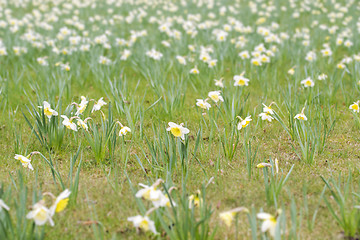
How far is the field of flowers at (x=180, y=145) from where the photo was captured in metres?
1.98

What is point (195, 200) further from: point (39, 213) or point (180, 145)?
point (39, 213)

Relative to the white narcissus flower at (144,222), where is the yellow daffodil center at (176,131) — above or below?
above

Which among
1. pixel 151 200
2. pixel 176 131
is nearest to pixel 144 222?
pixel 151 200

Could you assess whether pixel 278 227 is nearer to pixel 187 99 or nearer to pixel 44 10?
pixel 187 99

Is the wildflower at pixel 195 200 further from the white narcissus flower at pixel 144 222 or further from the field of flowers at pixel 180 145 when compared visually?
the white narcissus flower at pixel 144 222

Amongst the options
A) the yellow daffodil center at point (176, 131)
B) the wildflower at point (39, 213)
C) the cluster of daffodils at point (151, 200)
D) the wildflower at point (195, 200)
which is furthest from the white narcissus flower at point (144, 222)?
the yellow daffodil center at point (176, 131)

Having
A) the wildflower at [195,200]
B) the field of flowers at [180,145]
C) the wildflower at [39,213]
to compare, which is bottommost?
the field of flowers at [180,145]

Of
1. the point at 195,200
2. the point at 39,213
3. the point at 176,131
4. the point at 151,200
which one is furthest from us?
the point at 176,131

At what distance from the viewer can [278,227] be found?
5.48 ft

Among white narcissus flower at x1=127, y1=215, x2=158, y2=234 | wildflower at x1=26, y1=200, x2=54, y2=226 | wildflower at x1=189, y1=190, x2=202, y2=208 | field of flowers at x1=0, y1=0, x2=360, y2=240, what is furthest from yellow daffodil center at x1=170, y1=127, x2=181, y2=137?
wildflower at x1=26, y1=200, x2=54, y2=226

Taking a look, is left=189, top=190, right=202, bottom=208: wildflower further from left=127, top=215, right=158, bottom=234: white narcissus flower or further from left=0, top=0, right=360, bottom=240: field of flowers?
left=127, top=215, right=158, bottom=234: white narcissus flower

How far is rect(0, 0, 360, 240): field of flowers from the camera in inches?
77.8

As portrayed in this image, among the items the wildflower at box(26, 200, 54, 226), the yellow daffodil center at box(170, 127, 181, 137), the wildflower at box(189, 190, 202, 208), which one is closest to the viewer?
the wildflower at box(26, 200, 54, 226)

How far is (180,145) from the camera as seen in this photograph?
99.2 inches
